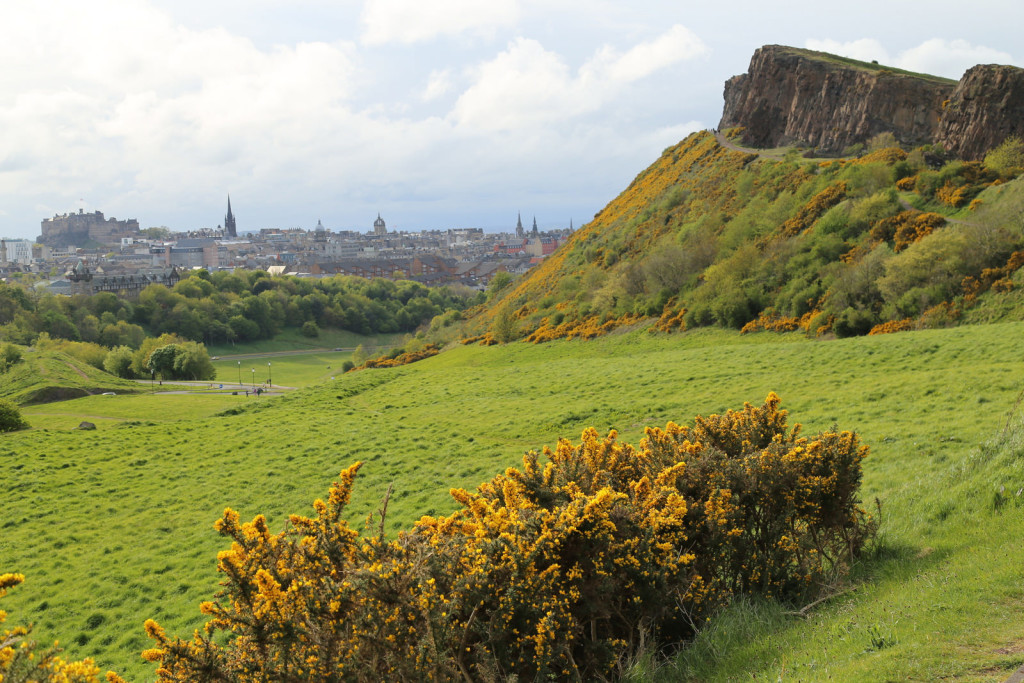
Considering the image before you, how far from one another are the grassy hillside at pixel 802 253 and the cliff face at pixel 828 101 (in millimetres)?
5478

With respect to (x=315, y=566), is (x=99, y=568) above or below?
below

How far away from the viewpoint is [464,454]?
21.8 m

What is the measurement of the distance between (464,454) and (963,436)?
43.9 feet

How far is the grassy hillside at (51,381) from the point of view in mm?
47062

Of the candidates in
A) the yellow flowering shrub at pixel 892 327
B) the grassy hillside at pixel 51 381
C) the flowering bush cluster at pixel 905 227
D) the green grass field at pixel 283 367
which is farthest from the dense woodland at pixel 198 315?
the yellow flowering shrub at pixel 892 327

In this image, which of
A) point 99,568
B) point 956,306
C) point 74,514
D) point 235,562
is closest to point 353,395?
point 74,514

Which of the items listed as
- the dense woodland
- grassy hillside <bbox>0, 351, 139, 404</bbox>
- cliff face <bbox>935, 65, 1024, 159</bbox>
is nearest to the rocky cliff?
cliff face <bbox>935, 65, 1024, 159</bbox>

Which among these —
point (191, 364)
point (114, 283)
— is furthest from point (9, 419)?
point (114, 283)

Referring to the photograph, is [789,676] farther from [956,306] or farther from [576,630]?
[956,306]

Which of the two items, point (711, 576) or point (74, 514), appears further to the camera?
point (74, 514)

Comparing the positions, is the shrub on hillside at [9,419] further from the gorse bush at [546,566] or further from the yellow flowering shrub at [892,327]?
the yellow flowering shrub at [892,327]

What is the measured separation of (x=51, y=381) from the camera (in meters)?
49.7

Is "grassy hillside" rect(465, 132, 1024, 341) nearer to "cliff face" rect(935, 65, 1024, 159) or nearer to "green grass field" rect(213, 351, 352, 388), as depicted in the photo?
"cliff face" rect(935, 65, 1024, 159)

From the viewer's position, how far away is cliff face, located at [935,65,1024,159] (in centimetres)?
4347
